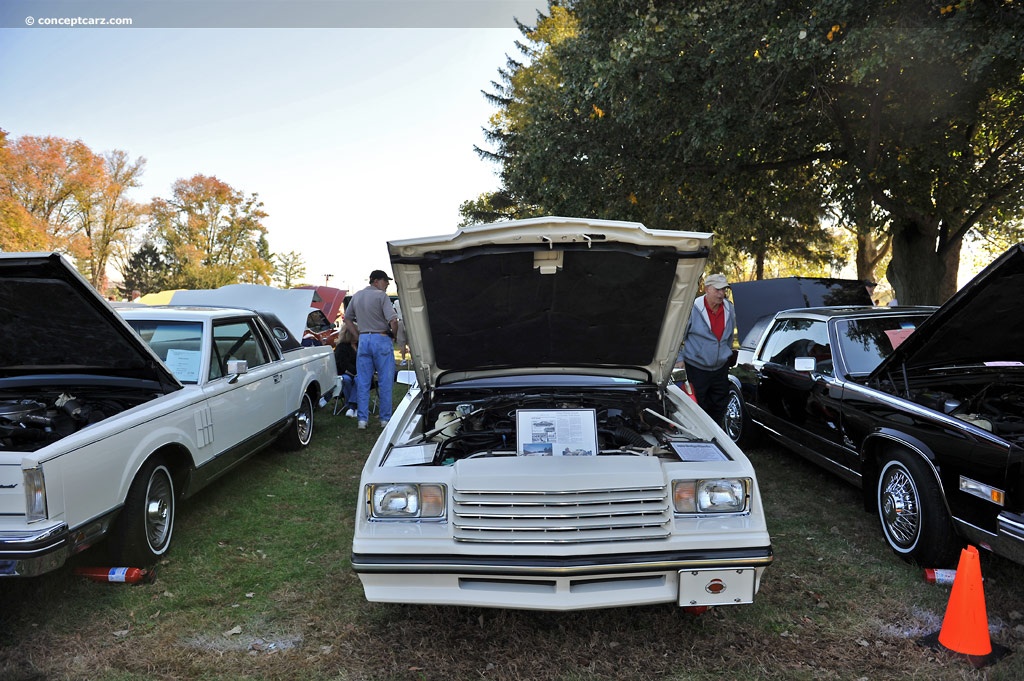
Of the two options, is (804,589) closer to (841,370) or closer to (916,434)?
(916,434)

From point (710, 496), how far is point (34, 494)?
3.23m

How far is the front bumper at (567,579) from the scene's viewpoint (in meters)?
2.68

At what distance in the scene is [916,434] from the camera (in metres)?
3.87

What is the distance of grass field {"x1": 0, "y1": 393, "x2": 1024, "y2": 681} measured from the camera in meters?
2.90

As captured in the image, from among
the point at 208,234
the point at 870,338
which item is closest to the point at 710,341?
the point at 870,338

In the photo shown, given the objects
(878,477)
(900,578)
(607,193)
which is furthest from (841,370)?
(607,193)

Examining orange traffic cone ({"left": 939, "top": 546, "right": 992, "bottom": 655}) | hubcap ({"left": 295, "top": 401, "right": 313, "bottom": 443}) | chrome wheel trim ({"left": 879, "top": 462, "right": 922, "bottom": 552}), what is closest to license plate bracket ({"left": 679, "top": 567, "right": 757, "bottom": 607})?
orange traffic cone ({"left": 939, "top": 546, "right": 992, "bottom": 655})

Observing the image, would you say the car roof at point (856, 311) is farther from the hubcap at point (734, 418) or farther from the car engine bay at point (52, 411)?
the car engine bay at point (52, 411)

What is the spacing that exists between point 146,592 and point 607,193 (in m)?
10.8

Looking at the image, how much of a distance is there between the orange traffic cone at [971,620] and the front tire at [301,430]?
5769mm

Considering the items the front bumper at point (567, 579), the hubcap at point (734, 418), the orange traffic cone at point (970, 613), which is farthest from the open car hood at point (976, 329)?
the hubcap at point (734, 418)

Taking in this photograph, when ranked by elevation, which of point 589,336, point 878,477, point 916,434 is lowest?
point 878,477

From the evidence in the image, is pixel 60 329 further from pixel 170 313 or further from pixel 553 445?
pixel 553 445

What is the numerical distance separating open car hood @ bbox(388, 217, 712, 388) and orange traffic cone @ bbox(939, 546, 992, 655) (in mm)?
1847
